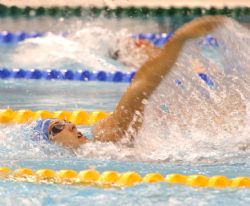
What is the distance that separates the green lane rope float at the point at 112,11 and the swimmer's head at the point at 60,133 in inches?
252

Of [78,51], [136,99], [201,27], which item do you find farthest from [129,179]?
[78,51]

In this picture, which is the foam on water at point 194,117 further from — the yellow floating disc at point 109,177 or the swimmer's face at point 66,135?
the yellow floating disc at point 109,177

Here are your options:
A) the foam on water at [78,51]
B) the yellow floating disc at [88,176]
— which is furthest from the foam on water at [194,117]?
the foam on water at [78,51]

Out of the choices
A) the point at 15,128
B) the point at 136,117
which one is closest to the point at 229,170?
the point at 136,117

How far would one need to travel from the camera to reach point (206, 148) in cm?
422

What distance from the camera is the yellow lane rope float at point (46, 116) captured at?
5355mm

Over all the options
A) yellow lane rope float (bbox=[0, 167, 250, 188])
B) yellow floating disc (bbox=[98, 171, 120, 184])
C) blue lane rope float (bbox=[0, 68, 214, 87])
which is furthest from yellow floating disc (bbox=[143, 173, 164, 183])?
blue lane rope float (bbox=[0, 68, 214, 87])

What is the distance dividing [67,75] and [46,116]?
67.4 inches

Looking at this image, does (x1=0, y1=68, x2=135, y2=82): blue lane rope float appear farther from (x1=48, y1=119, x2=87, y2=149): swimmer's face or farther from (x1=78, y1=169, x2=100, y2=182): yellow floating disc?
(x1=78, y1=169, x2=100, y2=182): yellow floating disc

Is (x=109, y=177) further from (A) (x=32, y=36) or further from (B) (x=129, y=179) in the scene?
(A) (x=32, y=36)

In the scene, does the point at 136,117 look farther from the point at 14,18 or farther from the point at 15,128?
the point at 14,18

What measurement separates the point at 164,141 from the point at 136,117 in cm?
29

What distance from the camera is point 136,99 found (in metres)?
4.02

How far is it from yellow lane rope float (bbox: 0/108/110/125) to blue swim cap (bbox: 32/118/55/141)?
99cm
